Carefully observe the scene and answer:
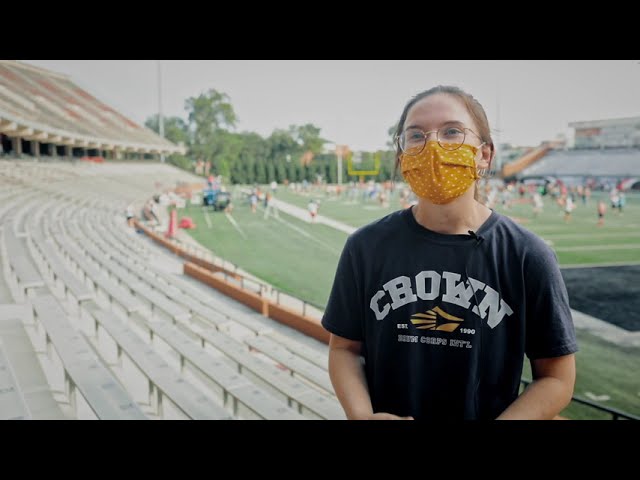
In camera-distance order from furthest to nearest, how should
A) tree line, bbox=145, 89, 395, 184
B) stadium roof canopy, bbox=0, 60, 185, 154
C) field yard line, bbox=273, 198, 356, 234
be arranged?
tree line, bbox=145, 89, 395, 184, field yard line, bbox=273, 198, 356, 234, stadium roof canopy, bbox=0, 60, 185, 154

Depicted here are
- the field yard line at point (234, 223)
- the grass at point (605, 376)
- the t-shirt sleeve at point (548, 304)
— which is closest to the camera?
the t-shirt sleeve at point (548, 304)

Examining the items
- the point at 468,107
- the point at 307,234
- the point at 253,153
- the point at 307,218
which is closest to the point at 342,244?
the point at 307,234

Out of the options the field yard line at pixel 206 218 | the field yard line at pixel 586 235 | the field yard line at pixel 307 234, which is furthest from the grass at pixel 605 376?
the field yard line at pixel 206 218

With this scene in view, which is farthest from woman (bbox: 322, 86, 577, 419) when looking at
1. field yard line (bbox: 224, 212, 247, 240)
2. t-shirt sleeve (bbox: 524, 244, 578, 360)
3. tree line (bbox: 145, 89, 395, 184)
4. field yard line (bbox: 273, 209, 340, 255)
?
tree line (bbox: 145, 89, 395, 184)

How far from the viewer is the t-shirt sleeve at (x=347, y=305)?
1221 mm

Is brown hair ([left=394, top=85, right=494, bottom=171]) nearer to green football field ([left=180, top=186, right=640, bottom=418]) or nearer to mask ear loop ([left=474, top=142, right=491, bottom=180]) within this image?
mask ear loop ([left=474, top=142, right=491, bottom=180])

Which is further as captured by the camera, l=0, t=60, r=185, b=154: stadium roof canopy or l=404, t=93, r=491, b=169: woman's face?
l=0, t=60, r=185, b=154: stadium roof canopy

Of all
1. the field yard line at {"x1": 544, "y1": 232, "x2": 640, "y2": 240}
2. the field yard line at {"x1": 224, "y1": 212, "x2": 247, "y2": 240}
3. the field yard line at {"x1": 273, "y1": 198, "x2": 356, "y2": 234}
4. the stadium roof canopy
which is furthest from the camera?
the field yard line at {"x1": 273, "y1": 198, "x2": 356, "y2": 234}

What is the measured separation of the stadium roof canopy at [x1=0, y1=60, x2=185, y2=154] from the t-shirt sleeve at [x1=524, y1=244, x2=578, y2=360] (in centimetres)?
813

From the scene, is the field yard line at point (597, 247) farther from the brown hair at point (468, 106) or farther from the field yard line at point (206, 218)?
the brown hair at point (468, 106)

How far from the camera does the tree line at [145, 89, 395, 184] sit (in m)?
32.6

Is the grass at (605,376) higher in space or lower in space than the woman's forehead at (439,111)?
lower

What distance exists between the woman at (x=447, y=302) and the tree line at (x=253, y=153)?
30677mm

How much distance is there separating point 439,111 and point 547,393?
0.70m
